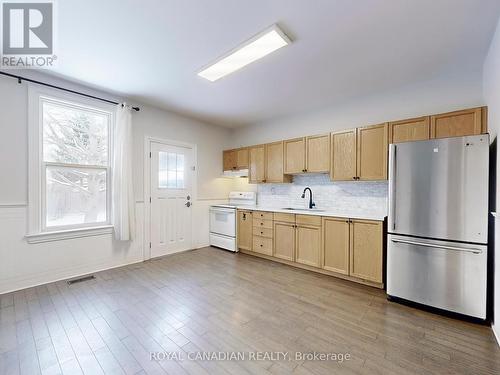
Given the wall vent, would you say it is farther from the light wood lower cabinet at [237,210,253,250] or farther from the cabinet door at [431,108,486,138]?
the cabinet door at [431,108,486,138]

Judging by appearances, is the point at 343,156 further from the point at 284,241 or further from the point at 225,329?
the point at 225,329

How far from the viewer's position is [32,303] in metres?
2.43

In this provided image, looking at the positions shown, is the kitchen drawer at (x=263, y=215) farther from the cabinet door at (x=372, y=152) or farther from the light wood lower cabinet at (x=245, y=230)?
the cabinet door at (x=372, y=152)

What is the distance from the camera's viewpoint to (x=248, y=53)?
7.93ft

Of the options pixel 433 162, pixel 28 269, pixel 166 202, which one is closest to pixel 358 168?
pixel 433 162

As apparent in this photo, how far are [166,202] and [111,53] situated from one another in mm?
2507

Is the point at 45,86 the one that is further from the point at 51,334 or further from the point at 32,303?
the point at 51,334

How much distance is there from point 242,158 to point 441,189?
11.2 feet

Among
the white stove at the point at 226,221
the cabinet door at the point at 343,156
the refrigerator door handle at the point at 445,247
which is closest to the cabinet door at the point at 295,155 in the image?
the cabinet door at the point at 343,156

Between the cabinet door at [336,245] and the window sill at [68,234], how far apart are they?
3310mm

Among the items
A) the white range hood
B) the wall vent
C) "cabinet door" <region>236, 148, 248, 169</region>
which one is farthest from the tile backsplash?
the wall vent

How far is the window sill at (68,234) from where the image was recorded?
2863 millimetres

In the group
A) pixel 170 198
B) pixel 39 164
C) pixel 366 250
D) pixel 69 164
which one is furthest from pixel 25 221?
pixel 366 250

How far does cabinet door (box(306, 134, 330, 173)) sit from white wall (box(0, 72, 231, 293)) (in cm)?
259
